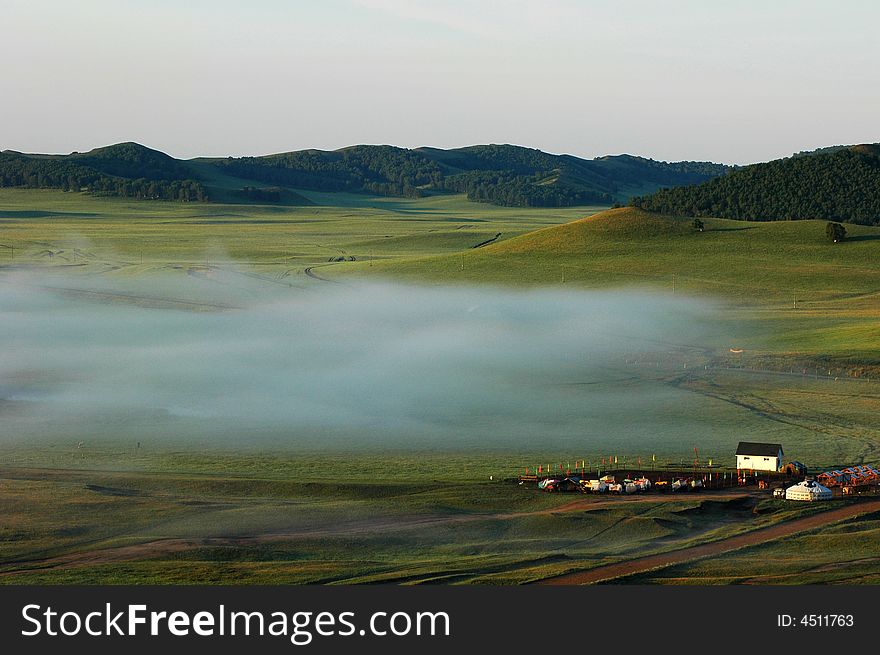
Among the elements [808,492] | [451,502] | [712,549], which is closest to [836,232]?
[808,492]

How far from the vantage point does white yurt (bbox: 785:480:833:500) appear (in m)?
49.5

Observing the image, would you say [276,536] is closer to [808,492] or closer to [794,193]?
[808,492]

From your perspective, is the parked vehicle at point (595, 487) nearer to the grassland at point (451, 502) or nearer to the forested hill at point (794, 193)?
the grassland at point (451, 502)

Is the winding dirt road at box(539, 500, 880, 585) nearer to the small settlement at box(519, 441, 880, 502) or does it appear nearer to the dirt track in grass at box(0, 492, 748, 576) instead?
the small settlement at box(519, 441, 880, 502)

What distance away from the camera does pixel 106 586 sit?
34875mm

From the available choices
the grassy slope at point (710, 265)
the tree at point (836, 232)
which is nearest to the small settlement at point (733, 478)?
the grassy slope at point (710, 265)

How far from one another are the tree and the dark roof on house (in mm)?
100176

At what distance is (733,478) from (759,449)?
260 cm

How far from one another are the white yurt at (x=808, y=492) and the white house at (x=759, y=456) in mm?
5090

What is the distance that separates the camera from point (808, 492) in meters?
49.6

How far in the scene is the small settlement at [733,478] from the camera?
167 feet

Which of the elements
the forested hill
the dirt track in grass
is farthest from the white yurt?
the forested hill

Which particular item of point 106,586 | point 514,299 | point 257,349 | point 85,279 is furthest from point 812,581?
point 85,279

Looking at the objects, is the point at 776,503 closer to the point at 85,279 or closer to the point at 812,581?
the point at 812,581
